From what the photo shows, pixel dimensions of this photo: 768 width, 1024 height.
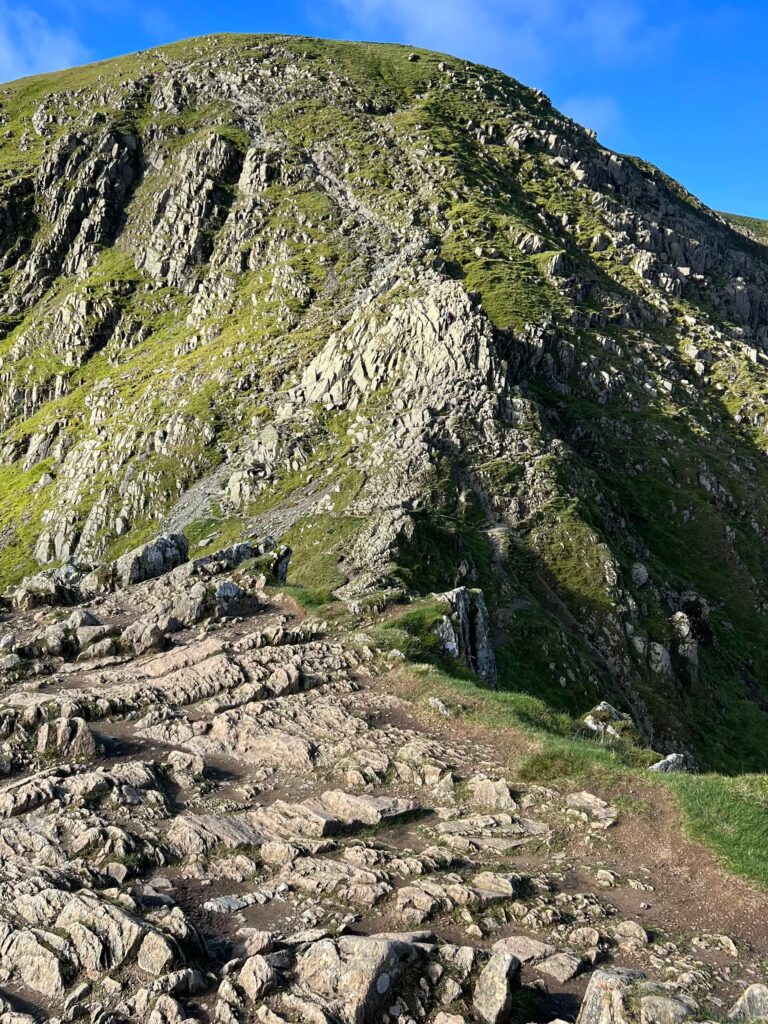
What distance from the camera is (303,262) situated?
14000cm

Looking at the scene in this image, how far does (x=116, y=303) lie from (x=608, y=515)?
123183mm

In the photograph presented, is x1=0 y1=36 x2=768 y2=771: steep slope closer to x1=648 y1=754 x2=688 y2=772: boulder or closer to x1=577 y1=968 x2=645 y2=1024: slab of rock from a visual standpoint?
x1=648 y1=754 x2=688 y2=772: boulder

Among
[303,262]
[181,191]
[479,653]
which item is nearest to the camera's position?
[479,653]

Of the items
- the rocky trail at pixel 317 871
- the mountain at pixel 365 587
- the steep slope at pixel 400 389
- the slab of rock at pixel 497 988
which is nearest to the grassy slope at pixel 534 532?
the mountain at pixel 365 587

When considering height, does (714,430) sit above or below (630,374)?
below

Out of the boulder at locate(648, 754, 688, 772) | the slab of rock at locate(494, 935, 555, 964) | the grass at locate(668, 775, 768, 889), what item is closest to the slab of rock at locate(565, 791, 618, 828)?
the grass at locate(668, 775, 768, 889)

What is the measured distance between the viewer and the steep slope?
77.7 m

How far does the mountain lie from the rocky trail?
0.09 metres

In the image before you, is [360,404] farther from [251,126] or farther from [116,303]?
[251,126]

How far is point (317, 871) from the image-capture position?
14750mm

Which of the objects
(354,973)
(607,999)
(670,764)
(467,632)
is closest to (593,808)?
(670,764)

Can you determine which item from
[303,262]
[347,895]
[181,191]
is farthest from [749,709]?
[181,191]

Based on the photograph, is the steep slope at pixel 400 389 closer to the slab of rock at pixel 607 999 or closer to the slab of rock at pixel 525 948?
the slab of rock at pixel 525 948

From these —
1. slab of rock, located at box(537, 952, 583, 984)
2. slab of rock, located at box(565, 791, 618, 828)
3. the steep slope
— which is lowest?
slab of rock, located at box(537, 952, 583, 984)
